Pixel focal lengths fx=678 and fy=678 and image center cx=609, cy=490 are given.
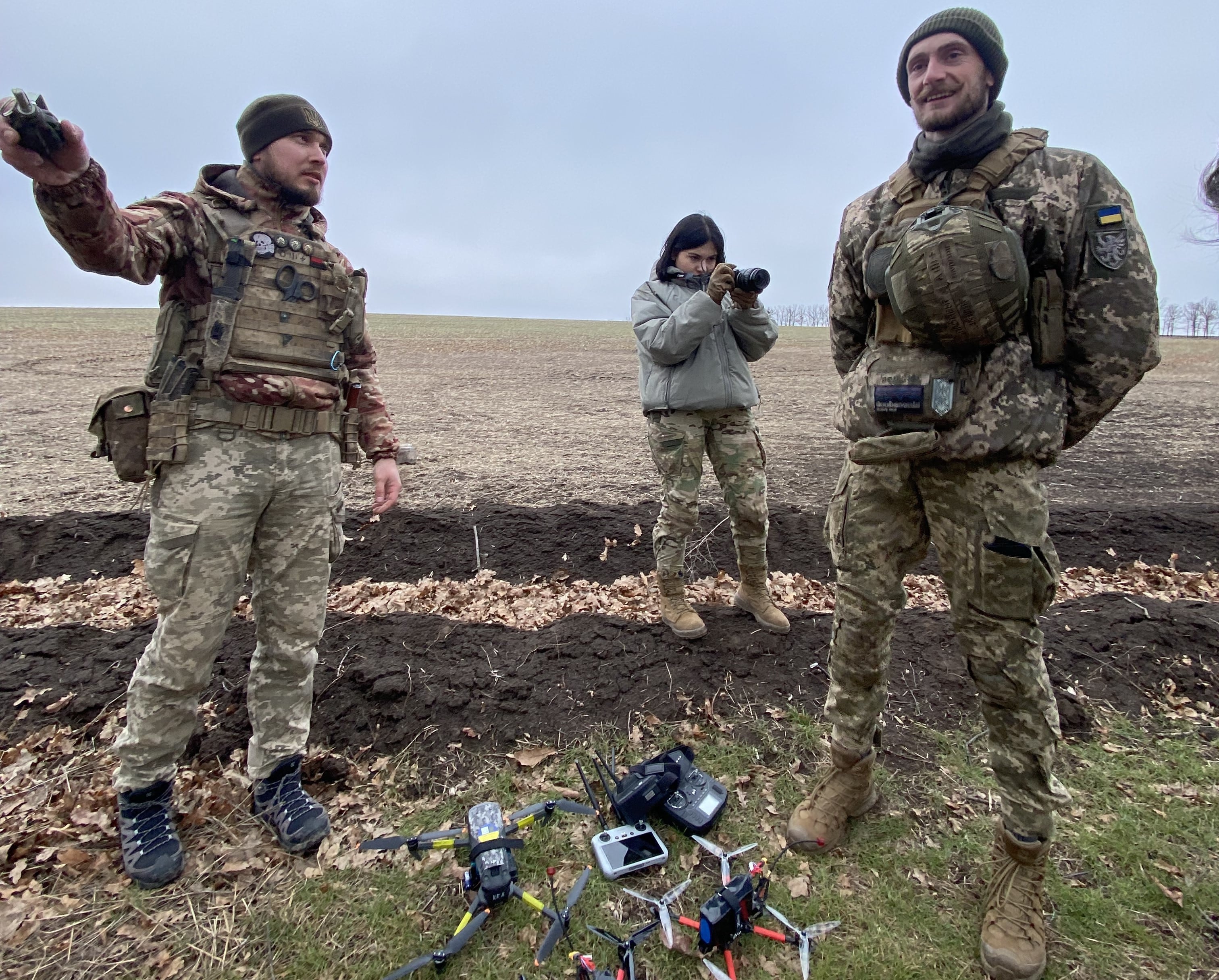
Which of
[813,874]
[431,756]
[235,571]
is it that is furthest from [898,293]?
[431,756]

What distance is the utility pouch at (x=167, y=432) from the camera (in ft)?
8.61

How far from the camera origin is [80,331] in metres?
27.9

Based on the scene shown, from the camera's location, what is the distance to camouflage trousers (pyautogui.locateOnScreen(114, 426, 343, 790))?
268cm

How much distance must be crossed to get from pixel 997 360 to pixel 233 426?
2878 millimetres

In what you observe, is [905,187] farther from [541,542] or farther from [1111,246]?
[541,542]

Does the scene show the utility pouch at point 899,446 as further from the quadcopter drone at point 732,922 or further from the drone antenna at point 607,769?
the drone antenna at point 607,769

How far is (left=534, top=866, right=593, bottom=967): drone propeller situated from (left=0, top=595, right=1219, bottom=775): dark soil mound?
3.24 ft

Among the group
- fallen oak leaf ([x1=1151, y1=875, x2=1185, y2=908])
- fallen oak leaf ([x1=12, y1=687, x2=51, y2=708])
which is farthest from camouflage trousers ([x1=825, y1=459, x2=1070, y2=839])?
fallen oak leaf ([x1=12, y1=687, x2=51, y2=708])

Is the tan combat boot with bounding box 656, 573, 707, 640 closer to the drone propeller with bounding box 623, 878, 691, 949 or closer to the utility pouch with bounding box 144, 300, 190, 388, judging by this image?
the drone propeller with bounding box 623, 878, 691, 949

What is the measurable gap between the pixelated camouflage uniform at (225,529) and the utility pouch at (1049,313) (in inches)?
108

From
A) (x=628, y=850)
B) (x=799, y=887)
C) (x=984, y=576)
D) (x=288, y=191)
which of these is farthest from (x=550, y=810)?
(x=288, y=191)

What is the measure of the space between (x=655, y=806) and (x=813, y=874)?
71cm

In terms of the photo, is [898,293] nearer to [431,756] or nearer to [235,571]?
[235,571]

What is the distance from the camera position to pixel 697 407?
14.3 ft
